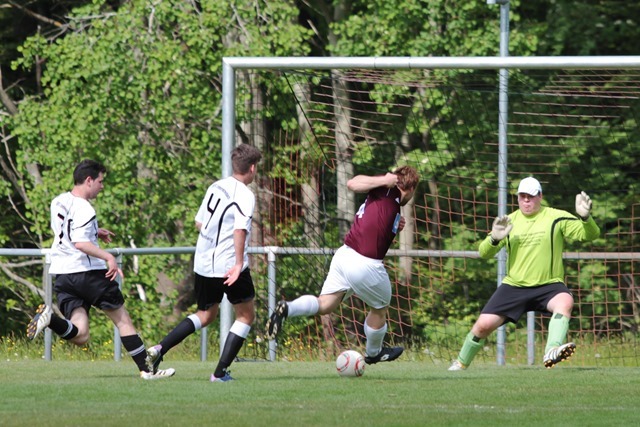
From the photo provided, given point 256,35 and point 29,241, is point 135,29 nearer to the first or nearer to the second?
point 256,35

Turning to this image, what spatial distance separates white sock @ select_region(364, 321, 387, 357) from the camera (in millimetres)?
10875

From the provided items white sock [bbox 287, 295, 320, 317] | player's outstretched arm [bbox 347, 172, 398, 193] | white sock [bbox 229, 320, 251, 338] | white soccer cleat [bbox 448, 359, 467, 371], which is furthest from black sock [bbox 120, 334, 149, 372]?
white soccer cleat [bbox 448, 359, 467, 371]

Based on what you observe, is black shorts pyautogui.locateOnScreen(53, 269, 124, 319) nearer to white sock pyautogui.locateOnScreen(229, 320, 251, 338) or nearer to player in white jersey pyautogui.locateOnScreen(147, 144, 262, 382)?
player in white jersey pyautogui.locateOnScreen(147, 144, 262, 382)

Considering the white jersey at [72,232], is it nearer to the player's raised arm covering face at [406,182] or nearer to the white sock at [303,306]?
the white sock at [303,306]

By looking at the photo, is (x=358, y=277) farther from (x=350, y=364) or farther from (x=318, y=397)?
(x=318, y=397)

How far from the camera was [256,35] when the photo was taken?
1948 cm

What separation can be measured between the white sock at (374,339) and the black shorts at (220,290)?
1.18 metres

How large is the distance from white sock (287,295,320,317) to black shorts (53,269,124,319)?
4.52ft

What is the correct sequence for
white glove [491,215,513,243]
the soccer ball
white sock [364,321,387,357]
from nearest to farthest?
the soccer ball → white sock [364,321,387,357] → white glove [491,215,513,243]

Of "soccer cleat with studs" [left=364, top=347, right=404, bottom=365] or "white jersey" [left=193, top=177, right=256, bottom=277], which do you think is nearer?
"white jersey" [left=193, top=177, right=256, bottom=277]

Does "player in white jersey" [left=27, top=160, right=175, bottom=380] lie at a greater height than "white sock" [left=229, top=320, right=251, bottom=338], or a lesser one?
greater

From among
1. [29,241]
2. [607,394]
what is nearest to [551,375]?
[607,394]

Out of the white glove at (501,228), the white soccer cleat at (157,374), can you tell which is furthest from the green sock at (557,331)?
the white soccer cleat at (157,374)

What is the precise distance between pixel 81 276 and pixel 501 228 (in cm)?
343
